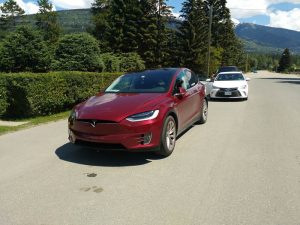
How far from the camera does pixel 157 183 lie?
4816 mm

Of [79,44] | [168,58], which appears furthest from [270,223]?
[168,58]

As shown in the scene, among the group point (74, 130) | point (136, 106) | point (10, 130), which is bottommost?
point (10, 130)

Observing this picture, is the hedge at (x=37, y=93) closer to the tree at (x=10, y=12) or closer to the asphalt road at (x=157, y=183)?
the asphalt road at (x=157, y=183)

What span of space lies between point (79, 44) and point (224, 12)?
155 feet

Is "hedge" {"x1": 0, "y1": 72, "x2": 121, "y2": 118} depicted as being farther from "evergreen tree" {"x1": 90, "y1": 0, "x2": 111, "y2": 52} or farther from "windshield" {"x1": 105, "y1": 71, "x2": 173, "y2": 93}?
"evergreen tree" {"x1": 90, "y1": 0, "x2": 111, "y2": 52}

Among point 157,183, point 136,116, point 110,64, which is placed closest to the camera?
point 157,183

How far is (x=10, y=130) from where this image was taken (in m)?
8.64

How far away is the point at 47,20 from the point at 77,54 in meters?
51.3

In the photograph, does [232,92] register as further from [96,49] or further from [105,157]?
[96,49]

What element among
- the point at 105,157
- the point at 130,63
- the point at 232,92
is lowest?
the point at 105,157

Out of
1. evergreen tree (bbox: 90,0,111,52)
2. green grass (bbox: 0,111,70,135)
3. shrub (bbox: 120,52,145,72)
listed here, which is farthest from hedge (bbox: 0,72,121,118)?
evergreen tree (bbox: 90,0,111,52)

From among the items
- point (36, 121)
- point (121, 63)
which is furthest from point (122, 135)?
point (121, 63)

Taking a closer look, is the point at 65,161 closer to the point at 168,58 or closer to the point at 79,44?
the point at 79,44

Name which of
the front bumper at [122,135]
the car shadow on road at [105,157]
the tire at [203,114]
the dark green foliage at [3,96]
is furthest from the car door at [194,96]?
the dark green foliage at [3,96]
